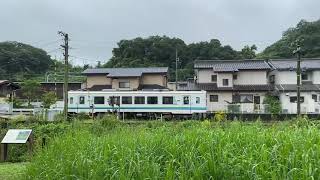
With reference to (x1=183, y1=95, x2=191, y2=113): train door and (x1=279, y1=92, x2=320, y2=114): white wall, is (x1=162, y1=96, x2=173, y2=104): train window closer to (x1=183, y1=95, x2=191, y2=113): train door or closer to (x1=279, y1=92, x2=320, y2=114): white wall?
(x1=183, y1=95, x2=191, y2=113): train door

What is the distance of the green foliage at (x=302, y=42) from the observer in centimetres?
5447

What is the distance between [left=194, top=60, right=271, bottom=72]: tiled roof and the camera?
37.8 metres

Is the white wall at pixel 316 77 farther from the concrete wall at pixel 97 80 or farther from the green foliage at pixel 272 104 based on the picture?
the concrete wall at pixel 97 80

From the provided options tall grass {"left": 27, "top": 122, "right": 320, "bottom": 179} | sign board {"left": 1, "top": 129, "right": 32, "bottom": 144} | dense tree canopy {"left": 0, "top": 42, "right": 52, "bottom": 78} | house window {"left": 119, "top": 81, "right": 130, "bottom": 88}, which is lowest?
sign board {"left": 1, "top": 129, "right": 32, "bottom": 144}

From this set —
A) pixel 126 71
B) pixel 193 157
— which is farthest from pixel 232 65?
pixel 193 157

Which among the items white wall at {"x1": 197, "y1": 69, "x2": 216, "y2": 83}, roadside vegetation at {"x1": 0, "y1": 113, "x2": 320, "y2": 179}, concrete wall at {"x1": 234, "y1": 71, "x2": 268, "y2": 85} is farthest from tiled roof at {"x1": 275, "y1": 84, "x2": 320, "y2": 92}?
roadside vegetation at {"x1": 0, "y1": 113, "x2": 320, "y2": 179}

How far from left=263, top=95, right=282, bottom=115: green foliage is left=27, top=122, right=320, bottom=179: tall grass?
27609mm

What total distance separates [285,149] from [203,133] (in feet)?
4.77

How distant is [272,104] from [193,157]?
99.8ft

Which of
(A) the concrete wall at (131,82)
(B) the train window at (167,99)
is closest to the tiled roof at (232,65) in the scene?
(A) the concrete wall at (131,82)

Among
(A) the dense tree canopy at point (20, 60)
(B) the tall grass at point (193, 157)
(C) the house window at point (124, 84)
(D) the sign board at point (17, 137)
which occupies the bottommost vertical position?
(D) the sign board at point (17, 137)

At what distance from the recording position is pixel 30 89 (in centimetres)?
4347

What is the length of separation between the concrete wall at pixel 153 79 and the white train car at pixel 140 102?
338 inches

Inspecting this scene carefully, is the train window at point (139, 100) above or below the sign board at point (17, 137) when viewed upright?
above
